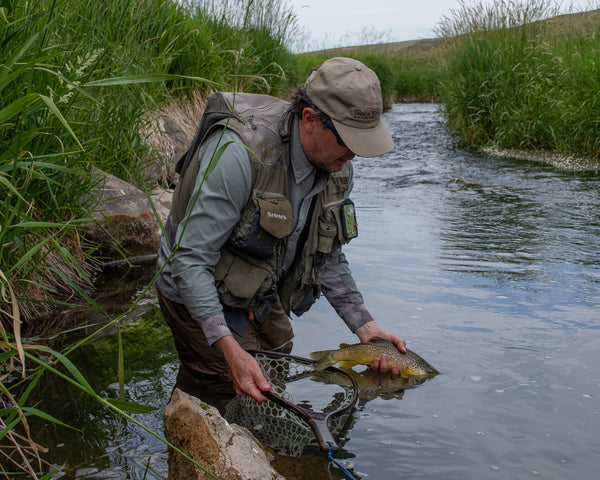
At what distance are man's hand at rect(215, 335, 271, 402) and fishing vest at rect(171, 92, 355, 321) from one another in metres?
0.50

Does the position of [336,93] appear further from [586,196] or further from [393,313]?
[586,196]

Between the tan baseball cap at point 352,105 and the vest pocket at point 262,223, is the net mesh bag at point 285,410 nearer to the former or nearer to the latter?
the vest pocket at point 262,223

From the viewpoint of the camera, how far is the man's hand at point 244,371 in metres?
2.82

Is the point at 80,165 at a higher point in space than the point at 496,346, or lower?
higher

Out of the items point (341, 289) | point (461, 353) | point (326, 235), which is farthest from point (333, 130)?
point (461, 353)

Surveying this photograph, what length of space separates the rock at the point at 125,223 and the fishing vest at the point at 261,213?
194 cm

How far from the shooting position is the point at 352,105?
10.5ft

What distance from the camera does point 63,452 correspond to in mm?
3043

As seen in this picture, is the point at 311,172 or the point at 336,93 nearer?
the point at 336,93

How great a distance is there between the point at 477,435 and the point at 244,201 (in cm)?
172

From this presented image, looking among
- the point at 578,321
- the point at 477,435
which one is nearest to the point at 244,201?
the point at 477,435

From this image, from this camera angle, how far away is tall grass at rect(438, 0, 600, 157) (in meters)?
11.5

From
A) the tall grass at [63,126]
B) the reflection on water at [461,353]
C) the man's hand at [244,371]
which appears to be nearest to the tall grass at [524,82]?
the reflection on water at [461,353]

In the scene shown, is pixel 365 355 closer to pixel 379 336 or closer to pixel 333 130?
pixel 379 336
